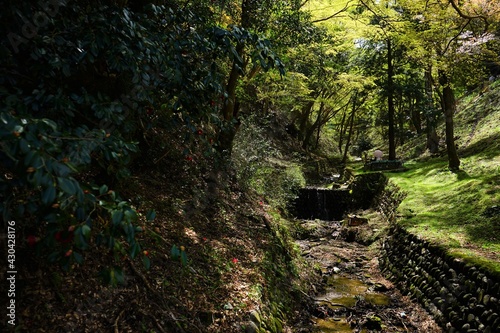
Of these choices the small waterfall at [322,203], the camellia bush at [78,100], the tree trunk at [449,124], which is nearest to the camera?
the camellia bush at [78,100]

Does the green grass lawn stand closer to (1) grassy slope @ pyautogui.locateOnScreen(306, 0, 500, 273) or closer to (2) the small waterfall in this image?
(1) grassy slope @ pyautogui.locateOnScreen(306, 0, 500, 273)

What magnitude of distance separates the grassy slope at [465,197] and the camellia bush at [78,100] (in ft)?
19.2

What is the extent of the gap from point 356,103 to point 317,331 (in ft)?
75.7

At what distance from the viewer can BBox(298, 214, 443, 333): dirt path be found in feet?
21.4

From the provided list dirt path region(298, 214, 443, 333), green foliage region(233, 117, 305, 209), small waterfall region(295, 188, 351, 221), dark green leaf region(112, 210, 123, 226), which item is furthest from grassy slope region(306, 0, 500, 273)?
dark green leaf region(112, 210, 123, 226)

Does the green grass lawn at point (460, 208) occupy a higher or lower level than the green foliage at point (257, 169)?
lower

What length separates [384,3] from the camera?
1383 centimetres

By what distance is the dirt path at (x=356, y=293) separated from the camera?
6516 millimetres

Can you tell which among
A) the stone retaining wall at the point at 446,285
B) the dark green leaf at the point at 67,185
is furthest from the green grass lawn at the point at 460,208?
the dark green leaf at the point at 67,185

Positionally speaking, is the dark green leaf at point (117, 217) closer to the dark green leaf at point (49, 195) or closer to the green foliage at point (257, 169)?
the dark green leaf at point (49, 195)

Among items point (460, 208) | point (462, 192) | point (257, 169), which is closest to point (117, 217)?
point (257, 169)

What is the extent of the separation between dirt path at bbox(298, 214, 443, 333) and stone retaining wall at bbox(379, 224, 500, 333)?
0.29m

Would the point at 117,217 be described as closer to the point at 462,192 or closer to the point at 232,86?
the point at 232,86

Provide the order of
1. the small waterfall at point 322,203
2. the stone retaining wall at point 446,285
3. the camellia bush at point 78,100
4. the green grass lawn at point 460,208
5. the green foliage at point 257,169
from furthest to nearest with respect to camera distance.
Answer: the small waterfall at point 322,203 < the green foliage at point 257,169 < the green grass lawn at point 460,208 < the stone retaining wall at point 446,285 < the camellia bush at point 78,100
